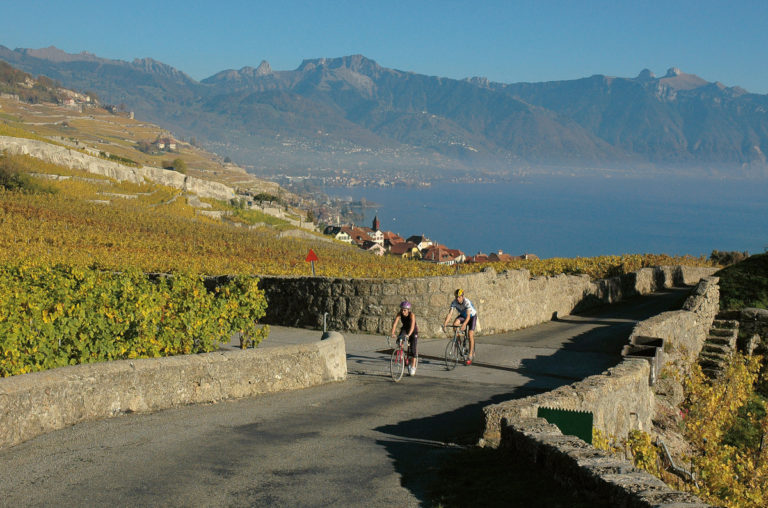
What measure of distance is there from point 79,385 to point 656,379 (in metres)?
11.5

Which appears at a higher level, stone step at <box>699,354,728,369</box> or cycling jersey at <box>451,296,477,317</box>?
cycling jersey at <box>451,296,477,317</box>

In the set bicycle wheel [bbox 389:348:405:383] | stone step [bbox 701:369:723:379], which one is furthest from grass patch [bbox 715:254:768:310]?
bicycle wheel [bbox 389:348:405:383]

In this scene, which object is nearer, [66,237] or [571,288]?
[571,288]

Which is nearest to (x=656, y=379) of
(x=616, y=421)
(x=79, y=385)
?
(x=616, y=421)

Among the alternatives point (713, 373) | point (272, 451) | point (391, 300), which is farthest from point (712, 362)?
point (272, 451)

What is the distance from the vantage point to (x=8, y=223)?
122 ft

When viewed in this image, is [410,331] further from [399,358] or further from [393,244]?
[393,244]

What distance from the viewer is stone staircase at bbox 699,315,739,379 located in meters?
19.4

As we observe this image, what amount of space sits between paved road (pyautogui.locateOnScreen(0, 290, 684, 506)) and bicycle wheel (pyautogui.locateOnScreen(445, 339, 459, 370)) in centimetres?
192

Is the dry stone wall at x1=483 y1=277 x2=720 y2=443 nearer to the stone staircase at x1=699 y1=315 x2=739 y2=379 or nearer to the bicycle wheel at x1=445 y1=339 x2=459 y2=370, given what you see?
the stone staircase at x1=699 y1=315 x2=739 y2=379

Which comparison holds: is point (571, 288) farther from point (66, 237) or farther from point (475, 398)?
point (66, 237)

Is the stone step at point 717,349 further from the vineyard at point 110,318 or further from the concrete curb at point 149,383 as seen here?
the vineyard at point 110,318

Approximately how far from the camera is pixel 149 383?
9562 millimetres

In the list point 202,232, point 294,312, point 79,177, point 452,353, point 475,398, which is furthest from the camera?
point 79,177
